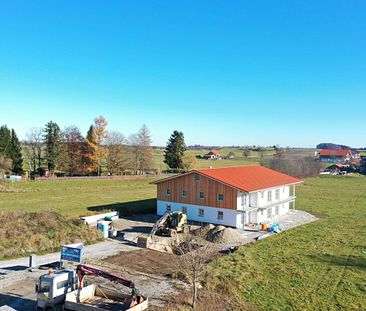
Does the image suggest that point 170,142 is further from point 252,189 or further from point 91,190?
point 252,189

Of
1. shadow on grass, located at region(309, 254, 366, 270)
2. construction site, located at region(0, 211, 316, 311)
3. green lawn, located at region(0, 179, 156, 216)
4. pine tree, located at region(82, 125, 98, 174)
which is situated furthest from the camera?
pine tree, located at region(82, 125, 98, 174)

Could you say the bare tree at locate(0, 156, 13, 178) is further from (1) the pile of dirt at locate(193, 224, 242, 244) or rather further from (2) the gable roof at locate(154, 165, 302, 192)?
(1) the pile of dirt at locate(193, 224, 242, 244)

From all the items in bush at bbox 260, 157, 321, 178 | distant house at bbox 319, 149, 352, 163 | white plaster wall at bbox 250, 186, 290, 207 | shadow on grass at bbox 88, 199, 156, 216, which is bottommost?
shadow on grass at bbox 88, 199, 156, 216

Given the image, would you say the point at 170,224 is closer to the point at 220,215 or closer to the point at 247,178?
the point at 220,215

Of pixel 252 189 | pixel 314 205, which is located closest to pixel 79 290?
pixel 252 189

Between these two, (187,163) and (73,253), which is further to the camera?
(187,163)

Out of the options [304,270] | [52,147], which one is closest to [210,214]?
[304,270]

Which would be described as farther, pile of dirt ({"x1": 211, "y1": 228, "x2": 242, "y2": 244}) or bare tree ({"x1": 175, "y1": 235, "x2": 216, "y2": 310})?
pile of dirt ({"x1": 211, "y1": 228, "x2": 242, "y2": 244})

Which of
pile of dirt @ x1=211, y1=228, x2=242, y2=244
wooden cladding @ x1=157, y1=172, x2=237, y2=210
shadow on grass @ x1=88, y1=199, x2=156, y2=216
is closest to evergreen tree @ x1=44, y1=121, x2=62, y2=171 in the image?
shadow on grass @ x1=88, y1=199, x2=156, y2=216
